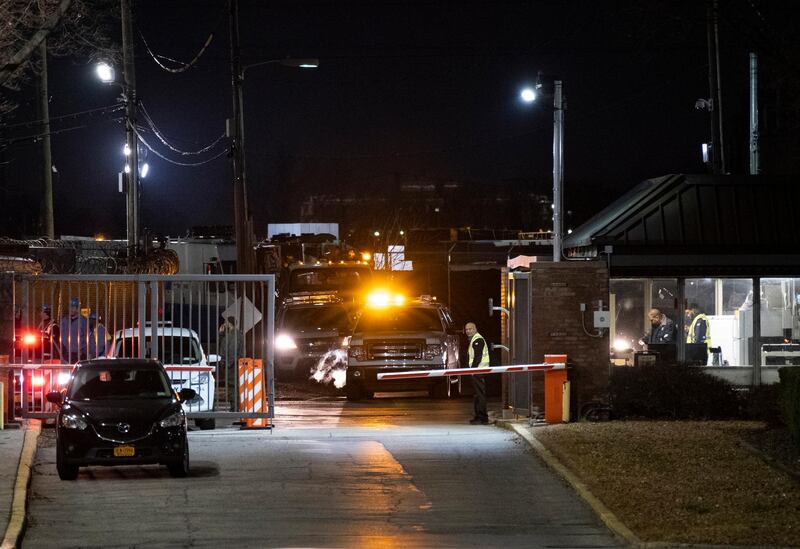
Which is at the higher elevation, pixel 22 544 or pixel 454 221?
pixel 454 221

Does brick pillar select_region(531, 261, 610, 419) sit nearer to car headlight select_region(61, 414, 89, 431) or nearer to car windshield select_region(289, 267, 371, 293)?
car headlight select_region(61, 414, 89, 431)

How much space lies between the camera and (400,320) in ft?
81.3

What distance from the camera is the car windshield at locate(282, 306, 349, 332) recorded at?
89.2ft

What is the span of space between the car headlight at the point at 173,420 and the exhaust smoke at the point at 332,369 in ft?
43.0

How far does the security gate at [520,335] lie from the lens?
19031mm

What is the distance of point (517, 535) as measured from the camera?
10.8 m

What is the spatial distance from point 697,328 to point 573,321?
442 centimetres

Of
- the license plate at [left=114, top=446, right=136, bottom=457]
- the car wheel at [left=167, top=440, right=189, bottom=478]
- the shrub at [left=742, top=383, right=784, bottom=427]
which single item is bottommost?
the car wheel at [left=167, top=440, right=189, bottom=478]

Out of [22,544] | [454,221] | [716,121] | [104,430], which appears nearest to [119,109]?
[716,121]

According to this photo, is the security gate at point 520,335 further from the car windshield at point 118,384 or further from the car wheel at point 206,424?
the car windshield at point 118,384

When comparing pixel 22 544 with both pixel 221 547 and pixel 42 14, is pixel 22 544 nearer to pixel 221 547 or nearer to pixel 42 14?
pixel 221 547

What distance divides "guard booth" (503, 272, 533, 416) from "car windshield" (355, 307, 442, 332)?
182 inches

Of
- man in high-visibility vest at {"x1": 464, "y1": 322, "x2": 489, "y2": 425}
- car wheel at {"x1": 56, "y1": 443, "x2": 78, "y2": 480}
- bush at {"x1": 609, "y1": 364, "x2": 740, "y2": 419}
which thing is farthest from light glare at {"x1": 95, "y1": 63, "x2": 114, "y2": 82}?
car wheel at {"x1": 56, "y1": 443, "x2": 78, "y2": 480}

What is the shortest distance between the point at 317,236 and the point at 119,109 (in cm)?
2387
